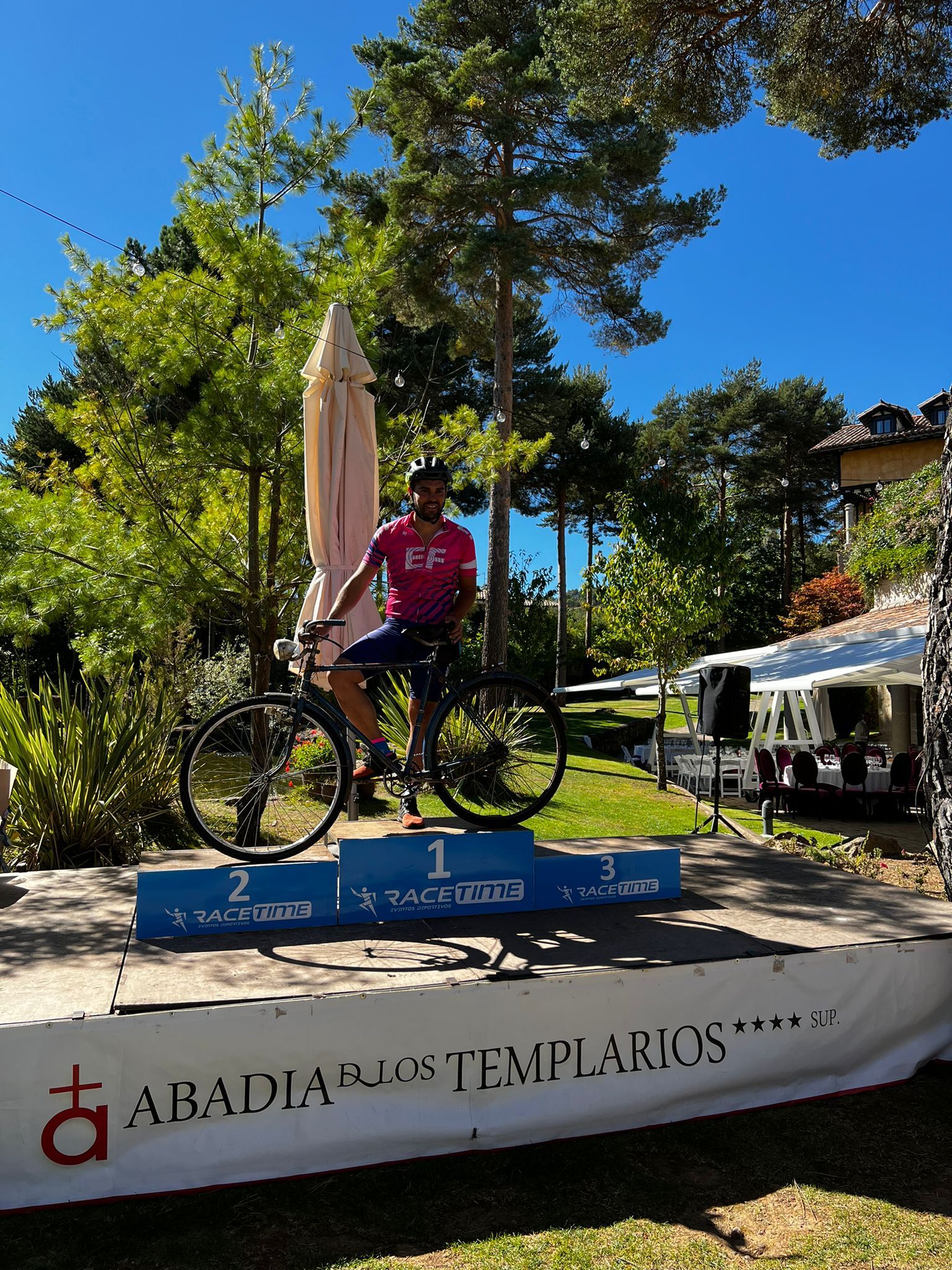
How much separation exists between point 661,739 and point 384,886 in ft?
36.6

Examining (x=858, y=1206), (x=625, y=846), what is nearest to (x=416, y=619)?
(x=625, y=846)

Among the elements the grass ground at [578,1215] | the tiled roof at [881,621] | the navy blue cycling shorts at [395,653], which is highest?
the tiled roof at [881,621]

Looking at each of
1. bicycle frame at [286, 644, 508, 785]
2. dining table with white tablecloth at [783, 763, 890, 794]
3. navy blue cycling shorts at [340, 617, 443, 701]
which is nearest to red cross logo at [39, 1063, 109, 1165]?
bicycle frame at [286, 644, 508, 785]

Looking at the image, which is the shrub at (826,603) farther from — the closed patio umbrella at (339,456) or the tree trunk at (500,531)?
the closed patio umbrella at (339,456)

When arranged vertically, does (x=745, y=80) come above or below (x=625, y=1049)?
above

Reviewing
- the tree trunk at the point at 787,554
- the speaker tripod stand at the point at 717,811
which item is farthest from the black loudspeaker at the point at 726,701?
the tree trunk at the point at 787,554

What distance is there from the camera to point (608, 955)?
146 inches

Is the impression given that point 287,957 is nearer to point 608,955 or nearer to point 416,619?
point 608,955

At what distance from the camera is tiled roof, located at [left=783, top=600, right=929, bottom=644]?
17.5 metres

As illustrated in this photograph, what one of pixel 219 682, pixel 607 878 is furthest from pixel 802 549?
pixel 607 878

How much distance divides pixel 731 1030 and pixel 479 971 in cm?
119

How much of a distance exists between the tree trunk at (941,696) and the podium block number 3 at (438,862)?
9.00 feet

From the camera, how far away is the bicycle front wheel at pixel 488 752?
432 centimetres

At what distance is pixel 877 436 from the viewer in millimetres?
32469
